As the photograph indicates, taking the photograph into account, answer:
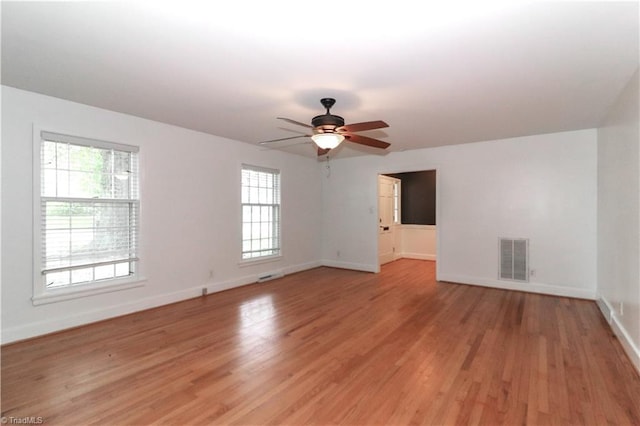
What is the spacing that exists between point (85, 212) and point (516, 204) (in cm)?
617

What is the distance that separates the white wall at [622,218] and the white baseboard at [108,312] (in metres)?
4.89

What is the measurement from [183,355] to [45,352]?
4.26 ft

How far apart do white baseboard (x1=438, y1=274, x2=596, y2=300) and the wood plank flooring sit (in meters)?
0.52

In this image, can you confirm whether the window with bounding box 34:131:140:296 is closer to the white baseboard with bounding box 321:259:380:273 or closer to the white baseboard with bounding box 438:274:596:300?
the white baseboard with bounding box 321:259:380:273

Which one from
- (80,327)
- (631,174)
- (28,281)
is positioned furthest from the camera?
(80,327)

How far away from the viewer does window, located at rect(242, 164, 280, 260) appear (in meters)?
5.66

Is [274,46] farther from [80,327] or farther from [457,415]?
[80,327]

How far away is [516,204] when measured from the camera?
5.17 m

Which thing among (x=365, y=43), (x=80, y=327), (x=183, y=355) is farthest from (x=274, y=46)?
(x=80, y=327)

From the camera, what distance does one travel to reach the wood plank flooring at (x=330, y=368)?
203cm

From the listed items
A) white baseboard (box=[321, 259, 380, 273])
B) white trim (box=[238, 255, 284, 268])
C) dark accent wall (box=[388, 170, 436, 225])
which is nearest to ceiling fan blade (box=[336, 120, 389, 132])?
white trim (box=[238, 255, 284, 268])

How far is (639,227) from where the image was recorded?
2.59m

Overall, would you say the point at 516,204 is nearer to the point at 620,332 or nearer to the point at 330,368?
the point at 620,332

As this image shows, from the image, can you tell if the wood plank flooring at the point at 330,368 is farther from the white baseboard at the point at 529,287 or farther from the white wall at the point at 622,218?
the white baseboard at the point at 529,287
